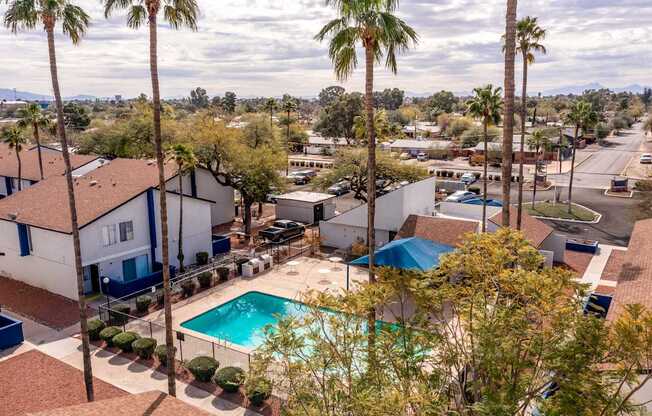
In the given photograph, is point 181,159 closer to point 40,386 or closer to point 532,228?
point 40,386

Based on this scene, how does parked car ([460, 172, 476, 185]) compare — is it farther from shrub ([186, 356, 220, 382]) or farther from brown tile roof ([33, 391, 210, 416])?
brown tile roof ([33, 391, 210, 416])

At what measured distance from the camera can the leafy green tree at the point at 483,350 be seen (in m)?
9.57

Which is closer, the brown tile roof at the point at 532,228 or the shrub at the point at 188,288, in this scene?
the shrub at the point at 188,288

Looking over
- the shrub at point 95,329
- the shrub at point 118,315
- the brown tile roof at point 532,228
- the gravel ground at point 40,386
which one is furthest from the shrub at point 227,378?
the brown tile roof at point 532,228

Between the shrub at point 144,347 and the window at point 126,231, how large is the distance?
33.3 ft

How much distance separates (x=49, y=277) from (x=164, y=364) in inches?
509

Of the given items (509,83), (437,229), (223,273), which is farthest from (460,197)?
(509,83)

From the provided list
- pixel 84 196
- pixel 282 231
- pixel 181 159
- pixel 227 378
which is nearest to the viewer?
pixel 227 378

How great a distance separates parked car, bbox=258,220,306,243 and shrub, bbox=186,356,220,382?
19.8 m

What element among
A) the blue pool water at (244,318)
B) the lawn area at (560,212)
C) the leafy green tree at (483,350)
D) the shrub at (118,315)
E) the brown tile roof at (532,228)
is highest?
the leafy green tree at (483,350)

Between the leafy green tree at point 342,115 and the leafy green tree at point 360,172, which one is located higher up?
the leafy green tree at point 342,115

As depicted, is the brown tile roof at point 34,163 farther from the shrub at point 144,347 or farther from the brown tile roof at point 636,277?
the brown tile roof at point 636,277

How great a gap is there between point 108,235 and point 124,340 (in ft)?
30.9

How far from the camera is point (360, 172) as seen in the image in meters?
44.3
